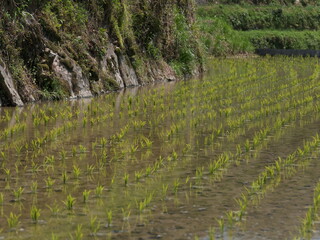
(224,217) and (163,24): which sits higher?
(163,24)

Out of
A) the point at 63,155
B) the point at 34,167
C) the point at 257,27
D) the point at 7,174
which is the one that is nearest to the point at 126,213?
the point at 7,174

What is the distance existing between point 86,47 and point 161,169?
7985 millimetres

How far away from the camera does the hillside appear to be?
12.4 m

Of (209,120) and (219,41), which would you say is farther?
(219,41)

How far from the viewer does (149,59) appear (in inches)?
699

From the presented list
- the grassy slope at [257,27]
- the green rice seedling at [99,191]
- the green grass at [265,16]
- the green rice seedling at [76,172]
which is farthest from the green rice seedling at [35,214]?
the green grass at [265,16]

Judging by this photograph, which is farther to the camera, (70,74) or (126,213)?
(70,74)

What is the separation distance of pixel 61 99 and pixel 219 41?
15778mm

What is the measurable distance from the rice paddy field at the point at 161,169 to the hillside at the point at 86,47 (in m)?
0.76

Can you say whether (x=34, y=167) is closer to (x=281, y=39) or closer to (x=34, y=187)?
(x=34, y=187)

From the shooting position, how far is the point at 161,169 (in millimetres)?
7145

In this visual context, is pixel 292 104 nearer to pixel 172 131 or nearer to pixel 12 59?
pixel 172 131

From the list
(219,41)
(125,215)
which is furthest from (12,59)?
(219,41)

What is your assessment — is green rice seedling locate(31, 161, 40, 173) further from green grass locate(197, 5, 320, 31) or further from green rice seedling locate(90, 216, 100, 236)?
green grass locate(197, 5, 320, 31)
